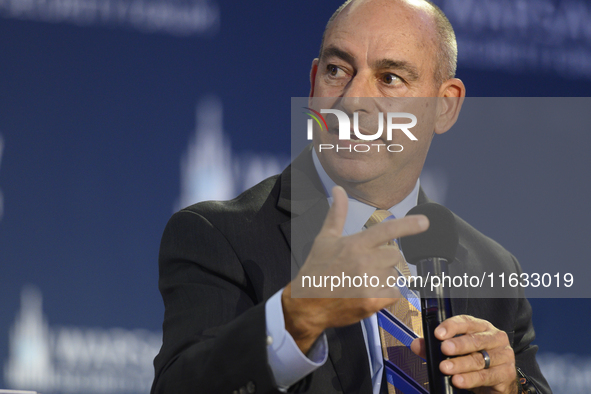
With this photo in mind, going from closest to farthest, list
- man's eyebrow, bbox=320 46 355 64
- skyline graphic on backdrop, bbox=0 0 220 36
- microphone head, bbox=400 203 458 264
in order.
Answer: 1. microphone head, bbox=400 203 458 264
2. man's eyebrow, bbox=320 46 355 64
3. skyline graphic on backdrop, bbox=0 0 220 36

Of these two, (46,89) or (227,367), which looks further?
(46,89)

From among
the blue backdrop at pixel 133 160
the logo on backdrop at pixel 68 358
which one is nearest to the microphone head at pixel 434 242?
the blue backdrop at pixel 133 160

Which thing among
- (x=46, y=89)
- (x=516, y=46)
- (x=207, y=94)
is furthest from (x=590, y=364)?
(x=46, y=89)

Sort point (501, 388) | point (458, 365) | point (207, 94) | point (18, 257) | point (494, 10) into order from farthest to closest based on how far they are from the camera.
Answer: point (494, 10) → point (207, 94) → point (18, 257) → point (501, 388) → point (458, 365)

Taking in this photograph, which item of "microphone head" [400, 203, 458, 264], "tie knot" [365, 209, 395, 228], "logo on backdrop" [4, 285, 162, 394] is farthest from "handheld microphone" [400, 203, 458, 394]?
"logo on backdrop" [4, 285, 162, 394]

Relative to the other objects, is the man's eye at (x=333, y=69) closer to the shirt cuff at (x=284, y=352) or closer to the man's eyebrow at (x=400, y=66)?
the man's eyebrow at (x=400, y=66)

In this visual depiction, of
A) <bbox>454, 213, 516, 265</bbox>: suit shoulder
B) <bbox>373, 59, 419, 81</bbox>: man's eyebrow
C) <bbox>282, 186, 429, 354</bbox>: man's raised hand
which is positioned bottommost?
<bbox>282, 186, 429, 354</bbox>: man's raised hand

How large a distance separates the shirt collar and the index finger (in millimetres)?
636

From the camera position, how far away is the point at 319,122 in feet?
5.36

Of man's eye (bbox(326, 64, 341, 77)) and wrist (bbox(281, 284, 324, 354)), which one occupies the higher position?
man's eye (bbox(326, 64, 341, 77))

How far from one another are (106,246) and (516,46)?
2455mm

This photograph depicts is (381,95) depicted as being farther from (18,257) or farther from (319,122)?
(18,257)

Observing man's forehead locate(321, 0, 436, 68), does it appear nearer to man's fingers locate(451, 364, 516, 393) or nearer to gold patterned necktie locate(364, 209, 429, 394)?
gold patterned necktie locate(364, 209, 429, 394)

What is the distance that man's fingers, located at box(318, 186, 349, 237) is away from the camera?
0.94m
